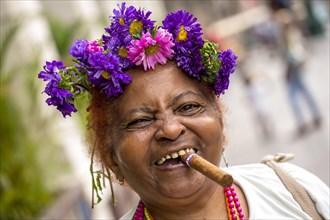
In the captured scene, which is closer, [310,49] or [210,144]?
[210,144]

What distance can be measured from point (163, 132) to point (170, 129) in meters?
0.03

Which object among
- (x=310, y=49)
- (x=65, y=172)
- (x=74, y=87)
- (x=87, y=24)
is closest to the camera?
(x=74, y=87)

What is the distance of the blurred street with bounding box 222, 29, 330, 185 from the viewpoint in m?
8.44

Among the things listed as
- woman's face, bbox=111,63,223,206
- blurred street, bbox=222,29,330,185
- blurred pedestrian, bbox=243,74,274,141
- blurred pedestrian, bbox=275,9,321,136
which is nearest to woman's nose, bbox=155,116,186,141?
woman's face, bbox=111,63,223,206

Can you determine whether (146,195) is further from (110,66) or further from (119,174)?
(110,66)

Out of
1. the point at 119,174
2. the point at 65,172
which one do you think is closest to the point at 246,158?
the point at 65,172

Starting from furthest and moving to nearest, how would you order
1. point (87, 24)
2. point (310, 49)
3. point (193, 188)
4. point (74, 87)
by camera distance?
point (310, 49)
point (87, 24)
point (74, 87)
point (193, 188)

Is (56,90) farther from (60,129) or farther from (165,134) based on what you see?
(60,129)

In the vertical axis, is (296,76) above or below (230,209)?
above

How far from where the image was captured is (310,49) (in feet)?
57.5

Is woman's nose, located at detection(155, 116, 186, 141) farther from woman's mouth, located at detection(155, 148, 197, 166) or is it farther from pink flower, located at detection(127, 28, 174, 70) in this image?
pink flower, located at detection(127, 28, 174, 70)

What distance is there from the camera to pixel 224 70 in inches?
98.3

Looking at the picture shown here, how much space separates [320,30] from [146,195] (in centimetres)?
1644

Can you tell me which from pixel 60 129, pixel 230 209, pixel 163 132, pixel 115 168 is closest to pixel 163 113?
pixel 163 132
